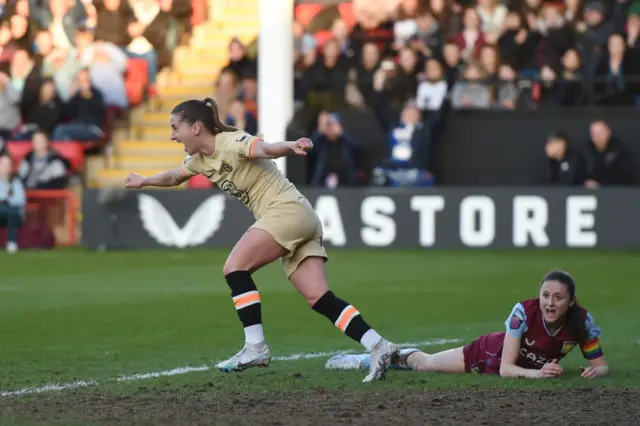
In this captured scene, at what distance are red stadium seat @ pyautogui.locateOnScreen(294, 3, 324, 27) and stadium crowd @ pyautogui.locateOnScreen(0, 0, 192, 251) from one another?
91.8 inches

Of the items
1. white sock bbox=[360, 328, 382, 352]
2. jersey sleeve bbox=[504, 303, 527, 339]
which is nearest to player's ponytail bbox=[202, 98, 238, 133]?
white sock bbox=[360, 328, 382, 352]

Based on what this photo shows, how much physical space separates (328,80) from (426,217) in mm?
3385

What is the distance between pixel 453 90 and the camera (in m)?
20.9

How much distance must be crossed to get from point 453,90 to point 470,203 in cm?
247

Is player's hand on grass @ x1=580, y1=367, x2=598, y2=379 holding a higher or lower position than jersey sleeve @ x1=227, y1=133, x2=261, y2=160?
lower

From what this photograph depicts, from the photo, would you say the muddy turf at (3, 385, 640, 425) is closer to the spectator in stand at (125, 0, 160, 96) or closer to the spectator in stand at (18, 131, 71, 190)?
the spectator in stand at (18, 131, 71, 190)

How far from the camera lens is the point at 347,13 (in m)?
24.2

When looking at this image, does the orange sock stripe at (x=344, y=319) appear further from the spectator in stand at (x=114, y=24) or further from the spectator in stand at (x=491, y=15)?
the spectator in stand at (x=114, y=24)

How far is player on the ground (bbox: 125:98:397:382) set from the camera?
7.91 metres

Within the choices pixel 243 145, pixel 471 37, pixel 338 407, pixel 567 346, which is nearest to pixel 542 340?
pixel 567 346

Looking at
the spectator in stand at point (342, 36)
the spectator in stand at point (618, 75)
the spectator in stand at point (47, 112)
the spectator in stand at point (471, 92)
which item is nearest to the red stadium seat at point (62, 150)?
the spectator in stand at point (47, 112)

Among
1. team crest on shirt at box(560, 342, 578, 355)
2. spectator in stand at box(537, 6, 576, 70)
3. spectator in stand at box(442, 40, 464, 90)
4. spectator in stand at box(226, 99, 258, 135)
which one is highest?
spectator in stand at box(537, 6, 576, 70)

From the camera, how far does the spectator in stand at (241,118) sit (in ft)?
68.1

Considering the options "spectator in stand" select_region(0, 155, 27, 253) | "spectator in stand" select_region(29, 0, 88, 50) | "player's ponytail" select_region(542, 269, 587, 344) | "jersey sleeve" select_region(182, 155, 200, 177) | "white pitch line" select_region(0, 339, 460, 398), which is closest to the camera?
"white pitch line" select_region(0, 339, 460, 398)
